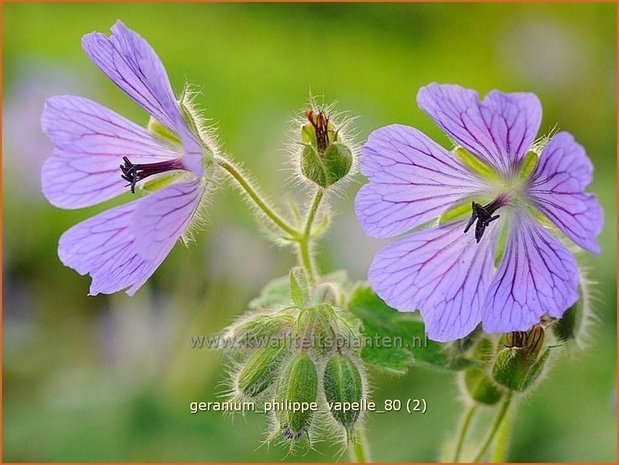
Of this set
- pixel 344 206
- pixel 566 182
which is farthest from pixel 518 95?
pixel 344 206

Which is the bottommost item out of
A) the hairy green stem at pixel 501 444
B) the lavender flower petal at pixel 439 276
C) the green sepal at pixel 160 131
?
the hairy green stem at pixel 501 444

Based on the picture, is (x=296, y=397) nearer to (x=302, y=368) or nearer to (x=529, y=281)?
(x=302, y=368)

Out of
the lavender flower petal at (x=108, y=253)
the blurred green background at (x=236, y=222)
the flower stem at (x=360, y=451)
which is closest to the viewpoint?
the lavender flower petal at (x=108, y=253)

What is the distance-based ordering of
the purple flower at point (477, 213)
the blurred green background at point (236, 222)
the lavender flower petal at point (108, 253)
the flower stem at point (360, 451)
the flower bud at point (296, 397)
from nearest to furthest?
1. the purple flower at point (477, 213)
2. the flower bud at point (296, 397)
3. the lavender flower petal at point (108, 253)
4. the flower stem at point (360, 451)
5. the blurred green background at point (236, 222)

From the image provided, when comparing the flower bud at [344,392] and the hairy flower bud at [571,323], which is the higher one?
the hairy flower bud at [571,323]

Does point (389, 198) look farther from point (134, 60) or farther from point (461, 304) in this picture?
point (134, 60)

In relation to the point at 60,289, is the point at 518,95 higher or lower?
higher

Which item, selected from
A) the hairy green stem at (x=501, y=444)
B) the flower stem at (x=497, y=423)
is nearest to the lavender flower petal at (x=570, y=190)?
the flower stem at (x=497, y=423)

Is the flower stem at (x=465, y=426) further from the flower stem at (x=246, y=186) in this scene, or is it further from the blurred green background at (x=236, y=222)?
the flower stem at (x=246, y=186)

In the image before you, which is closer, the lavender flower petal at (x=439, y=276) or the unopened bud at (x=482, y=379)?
the lavender flower petal at (x=439, y=276)
